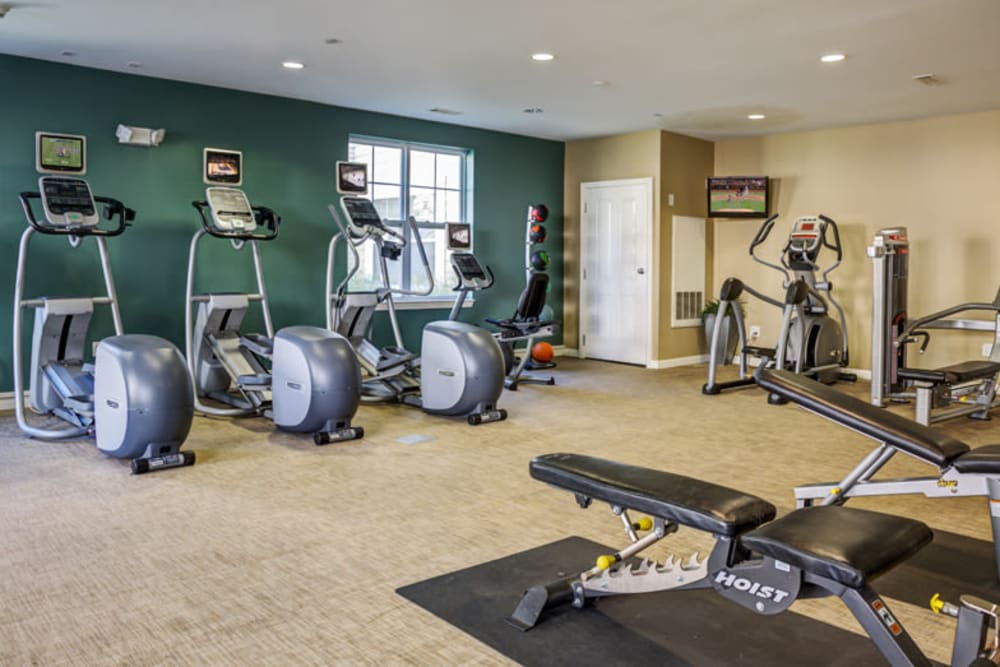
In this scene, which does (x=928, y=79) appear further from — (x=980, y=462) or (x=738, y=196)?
(x=980, y=462)

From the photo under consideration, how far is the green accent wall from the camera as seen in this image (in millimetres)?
5578

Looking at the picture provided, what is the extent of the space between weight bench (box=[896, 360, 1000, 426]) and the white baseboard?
2.84 meters

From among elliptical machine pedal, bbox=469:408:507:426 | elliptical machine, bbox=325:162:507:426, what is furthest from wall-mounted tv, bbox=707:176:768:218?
elliptical machine pedal, bbox=469:408:507:426

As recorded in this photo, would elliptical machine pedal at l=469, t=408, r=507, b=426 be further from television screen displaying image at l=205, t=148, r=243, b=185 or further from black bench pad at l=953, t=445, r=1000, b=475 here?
black bench pad at l=953, t=445, r=1000, b=475

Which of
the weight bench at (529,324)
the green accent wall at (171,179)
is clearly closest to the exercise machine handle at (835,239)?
the weight bench at (529,324)

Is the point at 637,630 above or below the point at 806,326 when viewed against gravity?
below

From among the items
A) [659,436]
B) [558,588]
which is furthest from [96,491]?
[659,436]

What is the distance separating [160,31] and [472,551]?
3743 millimetres

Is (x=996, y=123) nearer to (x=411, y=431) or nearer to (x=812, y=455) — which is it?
(x=812, y=455)

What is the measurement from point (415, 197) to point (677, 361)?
10.6ft

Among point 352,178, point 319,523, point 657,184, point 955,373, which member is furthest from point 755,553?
point 657,184

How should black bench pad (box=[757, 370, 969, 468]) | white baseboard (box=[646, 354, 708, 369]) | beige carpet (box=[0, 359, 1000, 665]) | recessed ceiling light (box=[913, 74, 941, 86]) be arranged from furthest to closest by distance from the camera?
white baseboard (box=[646, 354, 708, 369])
recessed ceiling light (box=[913, 74, 941, 86])
black bench pad (box=[757, 370, 969, 468])
beige carpet (box=[0, 359, 1000, 665])

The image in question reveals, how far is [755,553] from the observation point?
2.03 m

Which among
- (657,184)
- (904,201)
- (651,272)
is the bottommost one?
(651,272)
